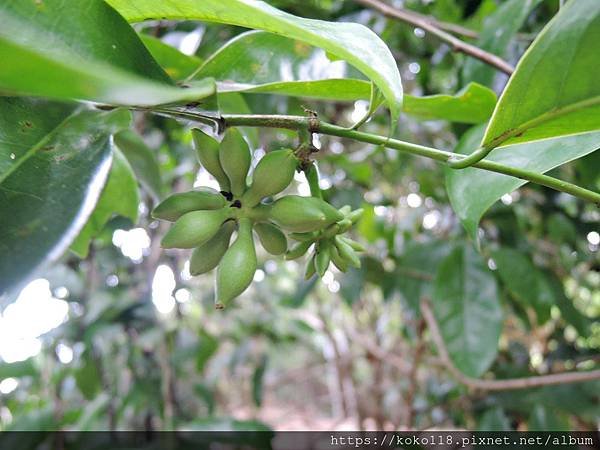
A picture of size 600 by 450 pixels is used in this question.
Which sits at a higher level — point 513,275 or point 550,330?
point 513,275

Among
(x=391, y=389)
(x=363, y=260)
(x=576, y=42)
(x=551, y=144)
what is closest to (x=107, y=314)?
(x=363, y=260)

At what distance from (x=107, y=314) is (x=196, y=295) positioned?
49.8 inches

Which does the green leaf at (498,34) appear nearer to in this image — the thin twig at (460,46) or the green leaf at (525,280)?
the thin twig at (460,46)

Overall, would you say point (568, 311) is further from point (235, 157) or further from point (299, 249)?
point (235, 157)

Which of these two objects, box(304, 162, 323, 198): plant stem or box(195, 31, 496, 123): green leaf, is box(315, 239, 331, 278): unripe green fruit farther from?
box(195, 31, 496, 123): green leaf

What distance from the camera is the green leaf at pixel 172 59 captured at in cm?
81

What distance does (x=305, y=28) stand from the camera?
446 millimetres

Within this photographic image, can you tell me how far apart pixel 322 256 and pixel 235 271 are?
0.35ft

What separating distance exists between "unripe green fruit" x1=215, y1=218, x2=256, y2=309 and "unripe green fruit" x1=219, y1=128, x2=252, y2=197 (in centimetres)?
7

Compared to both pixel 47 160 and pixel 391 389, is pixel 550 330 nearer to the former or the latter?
pixel 391 389

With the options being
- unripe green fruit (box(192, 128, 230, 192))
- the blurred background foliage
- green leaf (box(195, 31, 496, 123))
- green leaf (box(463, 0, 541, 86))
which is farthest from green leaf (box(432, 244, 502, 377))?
unripe green fruit (box(192, 128, 230, 192))

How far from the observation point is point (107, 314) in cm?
160

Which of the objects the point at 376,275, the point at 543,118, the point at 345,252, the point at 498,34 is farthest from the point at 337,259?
the point at 376,275

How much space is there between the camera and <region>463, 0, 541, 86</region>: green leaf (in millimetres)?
979
